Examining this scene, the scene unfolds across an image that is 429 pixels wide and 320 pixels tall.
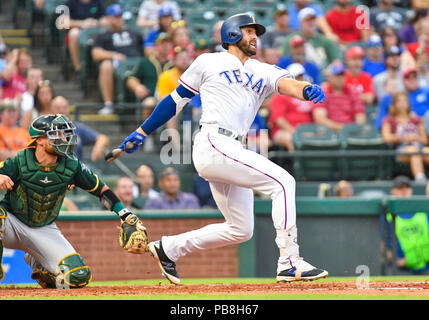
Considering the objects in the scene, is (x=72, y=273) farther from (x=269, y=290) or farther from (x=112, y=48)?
(x=112, y=48)

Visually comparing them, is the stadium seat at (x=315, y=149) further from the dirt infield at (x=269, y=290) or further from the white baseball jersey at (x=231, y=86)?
the white baseball jersey at (x=231, y=86)

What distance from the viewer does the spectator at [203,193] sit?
10336mm

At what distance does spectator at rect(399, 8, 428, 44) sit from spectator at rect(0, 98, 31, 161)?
21.9 feet

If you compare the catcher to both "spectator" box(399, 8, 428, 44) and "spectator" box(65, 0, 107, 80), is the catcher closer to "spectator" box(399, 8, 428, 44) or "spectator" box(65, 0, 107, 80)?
"spectator" box(65, 0, 107, 80)

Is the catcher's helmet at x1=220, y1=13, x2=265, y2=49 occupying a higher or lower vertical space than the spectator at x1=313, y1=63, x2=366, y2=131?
higher

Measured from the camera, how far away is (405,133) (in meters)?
11.3

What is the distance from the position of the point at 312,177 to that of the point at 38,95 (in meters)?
3.48

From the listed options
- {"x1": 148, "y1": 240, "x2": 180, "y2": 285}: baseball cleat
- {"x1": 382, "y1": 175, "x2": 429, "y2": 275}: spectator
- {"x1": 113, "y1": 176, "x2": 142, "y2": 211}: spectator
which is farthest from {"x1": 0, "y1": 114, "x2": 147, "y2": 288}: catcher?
{"x1": 382, "y1": 175, "x2": 429, "y2": 275}: spectator

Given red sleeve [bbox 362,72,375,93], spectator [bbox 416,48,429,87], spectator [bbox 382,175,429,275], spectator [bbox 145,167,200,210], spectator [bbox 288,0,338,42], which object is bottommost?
spectator [bbox 382,175,429,275]

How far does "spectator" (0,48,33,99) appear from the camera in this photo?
11.4 meters

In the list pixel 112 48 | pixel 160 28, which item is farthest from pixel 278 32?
pixel 112 48

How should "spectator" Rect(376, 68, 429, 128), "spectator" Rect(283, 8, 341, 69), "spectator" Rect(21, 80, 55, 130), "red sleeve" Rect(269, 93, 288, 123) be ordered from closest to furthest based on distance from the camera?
1. "spectator" Rect(21, 80, 55, 130)
2. "red sleeve" Rect(269, 93, 288, 123)
3. "spectator" Rect(376, 68, 429, 128)
4. "spectator" Rect(283, 8, 341, 69)

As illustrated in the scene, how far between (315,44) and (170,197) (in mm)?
4032

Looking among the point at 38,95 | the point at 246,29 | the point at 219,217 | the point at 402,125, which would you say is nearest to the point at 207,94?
the point at 246,29
